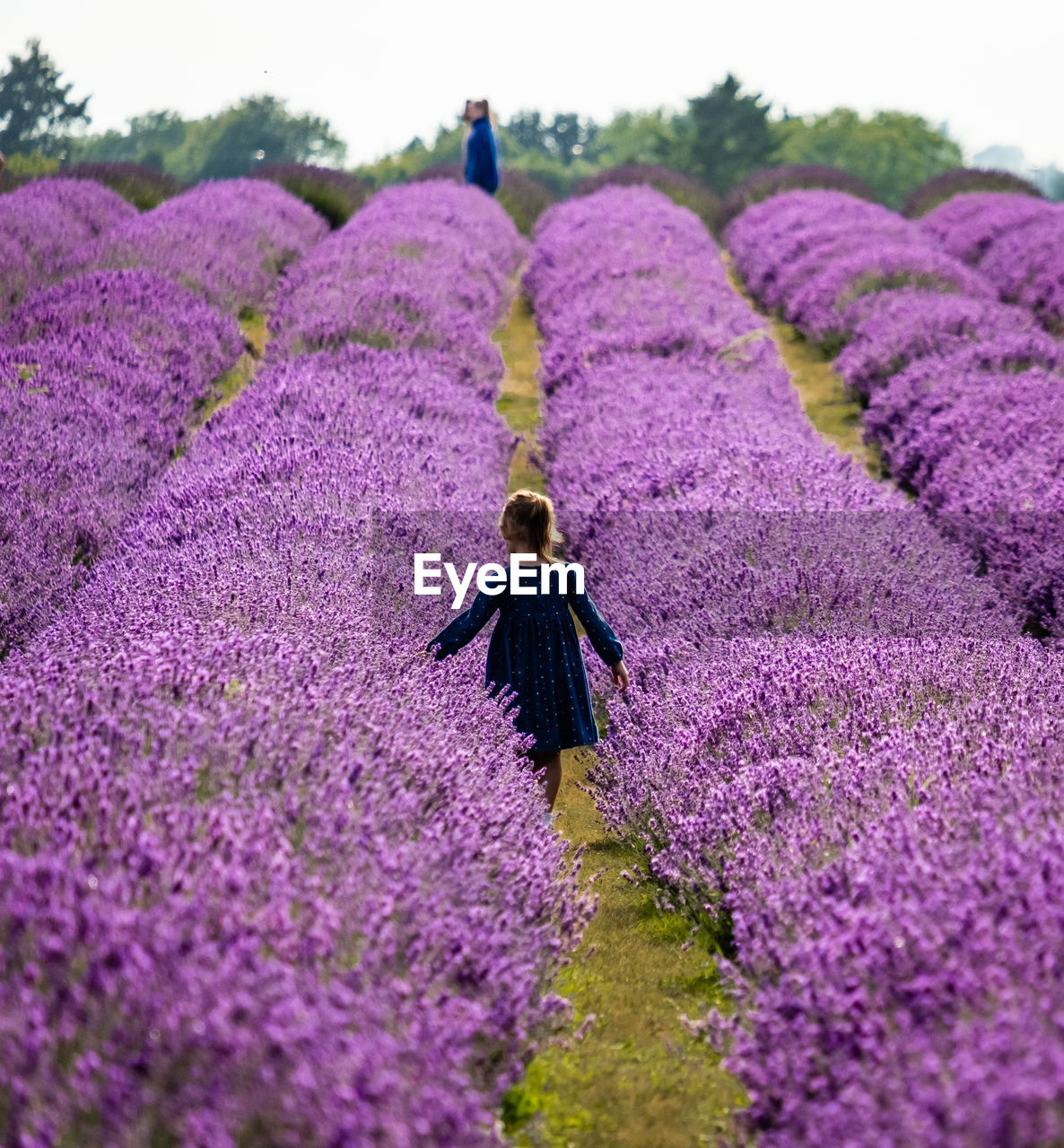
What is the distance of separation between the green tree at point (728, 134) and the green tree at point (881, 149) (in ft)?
27.9

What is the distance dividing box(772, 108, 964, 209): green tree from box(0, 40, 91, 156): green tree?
2476 centimetres

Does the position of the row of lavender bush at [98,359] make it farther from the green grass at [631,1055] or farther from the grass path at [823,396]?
the grass path at [823,396]

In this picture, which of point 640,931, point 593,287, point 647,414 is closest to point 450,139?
point 593,287

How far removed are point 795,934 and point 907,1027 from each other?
20.2 inches

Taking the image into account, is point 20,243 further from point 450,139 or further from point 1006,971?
point 450,139

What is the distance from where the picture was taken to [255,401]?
220 inches

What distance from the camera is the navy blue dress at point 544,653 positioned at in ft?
11.4

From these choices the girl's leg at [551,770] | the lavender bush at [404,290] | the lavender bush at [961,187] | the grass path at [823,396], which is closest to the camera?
the girl's leg at [551,770]

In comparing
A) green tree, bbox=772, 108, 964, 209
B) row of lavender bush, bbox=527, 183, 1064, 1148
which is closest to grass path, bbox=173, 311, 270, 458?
row of lavender bush, bbox=527, 183, 1064, 1148

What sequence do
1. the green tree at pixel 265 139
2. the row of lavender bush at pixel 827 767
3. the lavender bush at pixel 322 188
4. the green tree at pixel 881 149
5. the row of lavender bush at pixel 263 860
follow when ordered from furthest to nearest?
the green tree at pixel 265 139 → the green tree at pixel 881 149 → the lavender bush at pixel 322 188 → the row of lavender bush at pixel 827 767 → the row of lavender bush at pixel 263 860

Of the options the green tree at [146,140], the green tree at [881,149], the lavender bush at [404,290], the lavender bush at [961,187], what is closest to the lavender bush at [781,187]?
the lavender bush at [961,187]

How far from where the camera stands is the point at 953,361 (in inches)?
286

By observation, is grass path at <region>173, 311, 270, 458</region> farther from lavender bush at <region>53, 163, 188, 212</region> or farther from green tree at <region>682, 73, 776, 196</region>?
green tree at <region>682, 73, 776, 196</region>

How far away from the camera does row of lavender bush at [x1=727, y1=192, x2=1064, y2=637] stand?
16.1 feet
